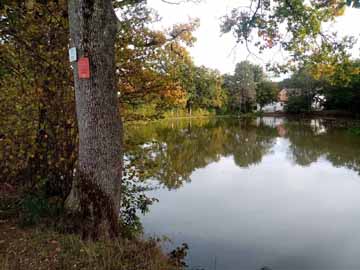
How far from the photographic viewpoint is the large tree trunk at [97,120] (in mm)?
2475

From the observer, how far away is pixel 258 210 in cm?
531

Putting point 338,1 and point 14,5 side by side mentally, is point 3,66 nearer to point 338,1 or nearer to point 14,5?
point 14,5

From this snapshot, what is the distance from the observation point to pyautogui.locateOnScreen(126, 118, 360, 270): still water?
3.77 m

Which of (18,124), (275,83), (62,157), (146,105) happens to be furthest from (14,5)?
(275,83)

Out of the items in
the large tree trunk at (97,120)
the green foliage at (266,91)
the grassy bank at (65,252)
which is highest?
the green foliage at (266,91)

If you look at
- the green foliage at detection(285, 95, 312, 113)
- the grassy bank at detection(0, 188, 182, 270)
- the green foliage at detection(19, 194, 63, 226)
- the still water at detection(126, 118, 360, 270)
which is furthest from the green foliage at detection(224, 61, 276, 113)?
the grassy bank at detection(0, 188, 182, 270)

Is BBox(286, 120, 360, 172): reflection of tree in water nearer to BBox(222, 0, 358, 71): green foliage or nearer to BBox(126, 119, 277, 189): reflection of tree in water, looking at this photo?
BBox(126, 119, 277, 189): reflection of tree in water

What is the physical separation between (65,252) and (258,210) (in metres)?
3.77

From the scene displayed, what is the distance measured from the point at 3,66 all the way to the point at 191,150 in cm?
873

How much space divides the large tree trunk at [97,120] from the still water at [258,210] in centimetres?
146

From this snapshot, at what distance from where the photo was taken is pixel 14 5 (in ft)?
10.8

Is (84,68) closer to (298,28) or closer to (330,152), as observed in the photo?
(298,28)

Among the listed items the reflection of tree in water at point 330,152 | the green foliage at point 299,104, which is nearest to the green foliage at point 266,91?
the green foliage at point 299,104

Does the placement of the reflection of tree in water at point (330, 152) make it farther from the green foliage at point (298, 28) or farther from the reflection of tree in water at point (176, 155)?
the green foliage at point (298, 28)
